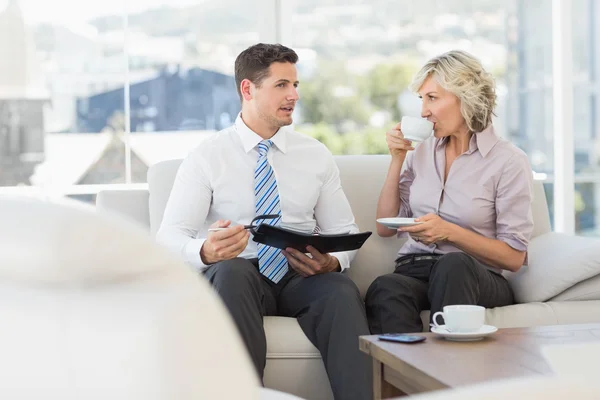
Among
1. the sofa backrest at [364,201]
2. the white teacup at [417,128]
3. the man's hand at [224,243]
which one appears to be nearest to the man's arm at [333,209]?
the sofa backrest at [364,201]

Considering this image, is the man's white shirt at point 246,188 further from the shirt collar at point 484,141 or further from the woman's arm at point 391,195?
the shirt collar at point 484,141

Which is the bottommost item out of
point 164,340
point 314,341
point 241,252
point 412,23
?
point 314,341

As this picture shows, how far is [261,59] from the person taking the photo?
10.3 ft

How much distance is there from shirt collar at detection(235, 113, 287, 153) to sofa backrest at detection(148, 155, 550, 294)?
0.84 feet

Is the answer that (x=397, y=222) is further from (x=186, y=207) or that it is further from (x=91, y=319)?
(x=91, y=319)

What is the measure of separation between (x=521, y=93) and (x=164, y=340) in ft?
16.9

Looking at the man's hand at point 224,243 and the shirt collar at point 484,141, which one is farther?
the shirt collar at point 484,141

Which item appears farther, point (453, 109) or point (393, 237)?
point (393, 237)

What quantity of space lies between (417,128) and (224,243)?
29.9 inches

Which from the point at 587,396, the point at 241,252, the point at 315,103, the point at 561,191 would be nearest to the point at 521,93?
the point at 561,191

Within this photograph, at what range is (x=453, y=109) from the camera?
2.93 meters

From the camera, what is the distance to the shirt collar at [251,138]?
3014mm

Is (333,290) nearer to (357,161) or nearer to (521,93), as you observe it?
(357,161)

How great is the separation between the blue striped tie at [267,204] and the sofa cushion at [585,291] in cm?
91
